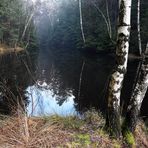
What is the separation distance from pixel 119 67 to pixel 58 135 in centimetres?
175

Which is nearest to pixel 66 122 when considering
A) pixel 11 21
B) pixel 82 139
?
pixel 82 139

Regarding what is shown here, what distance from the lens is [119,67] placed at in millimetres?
6238

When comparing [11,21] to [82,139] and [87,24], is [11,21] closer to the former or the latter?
[87,24]

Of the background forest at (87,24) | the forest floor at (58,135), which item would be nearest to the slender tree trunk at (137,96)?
the forest floor at (58,135)

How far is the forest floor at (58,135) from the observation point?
18.5 ft

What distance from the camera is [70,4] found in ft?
223

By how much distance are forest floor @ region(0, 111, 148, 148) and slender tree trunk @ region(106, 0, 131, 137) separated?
0.27 metres

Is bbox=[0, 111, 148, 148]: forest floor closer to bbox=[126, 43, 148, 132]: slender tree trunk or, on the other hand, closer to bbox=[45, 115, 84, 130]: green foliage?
bbox=[45, 115, 84, 130]: green foliage

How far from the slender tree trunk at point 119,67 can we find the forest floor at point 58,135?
27 centimetres

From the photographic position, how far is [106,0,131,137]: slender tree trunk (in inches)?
240

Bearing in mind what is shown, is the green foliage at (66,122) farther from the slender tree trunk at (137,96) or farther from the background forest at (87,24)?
the background forest at (87,24)

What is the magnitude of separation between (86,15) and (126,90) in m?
36.2

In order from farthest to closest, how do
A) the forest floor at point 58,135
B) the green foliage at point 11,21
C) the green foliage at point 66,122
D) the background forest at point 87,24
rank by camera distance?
the green foliage at point 11,21 → the background forest at point 87,24 → the green foliage at point 66,122 → the forest floor at point 58,135

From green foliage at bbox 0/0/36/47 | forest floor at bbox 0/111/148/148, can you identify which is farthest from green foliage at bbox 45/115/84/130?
green foliage at bbox 0/0/36/47
